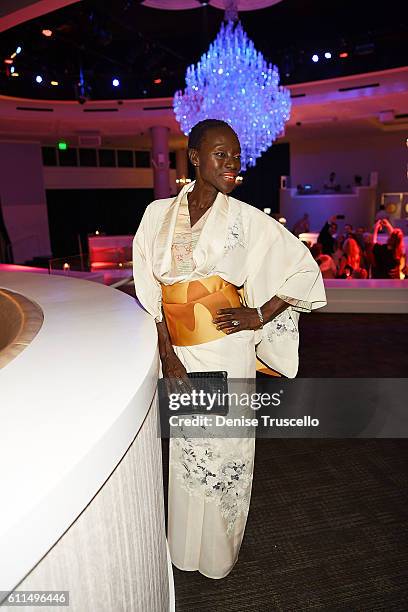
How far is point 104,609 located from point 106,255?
5859 mm

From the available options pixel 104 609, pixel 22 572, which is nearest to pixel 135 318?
pixel 104 609

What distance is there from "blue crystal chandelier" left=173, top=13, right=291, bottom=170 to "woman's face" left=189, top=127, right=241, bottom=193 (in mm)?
4628

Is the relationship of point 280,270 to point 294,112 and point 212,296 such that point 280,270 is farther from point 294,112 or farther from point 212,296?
point 294,112

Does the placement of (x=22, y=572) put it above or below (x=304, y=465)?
above

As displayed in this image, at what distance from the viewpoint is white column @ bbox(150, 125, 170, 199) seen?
35.5 feet

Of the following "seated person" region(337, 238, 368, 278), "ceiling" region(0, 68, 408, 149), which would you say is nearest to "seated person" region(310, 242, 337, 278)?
"seated person" region(337, 238, 368, 278)

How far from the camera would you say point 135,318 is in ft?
3.92

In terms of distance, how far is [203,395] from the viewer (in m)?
1.44

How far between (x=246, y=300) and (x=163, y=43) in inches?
356

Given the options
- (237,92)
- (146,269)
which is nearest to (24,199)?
(237,92)

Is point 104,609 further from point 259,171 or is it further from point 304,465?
point 259,171

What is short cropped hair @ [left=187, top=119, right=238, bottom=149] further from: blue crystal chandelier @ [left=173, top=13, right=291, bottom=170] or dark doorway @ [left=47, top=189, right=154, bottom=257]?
dark doorway @ [left=47, top=189, right=154, bottom=257]

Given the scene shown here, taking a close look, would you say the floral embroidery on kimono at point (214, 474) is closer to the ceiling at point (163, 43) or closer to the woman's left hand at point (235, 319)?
the woman's left hand at point (235, 319)

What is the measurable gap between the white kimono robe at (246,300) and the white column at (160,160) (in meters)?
9.67
